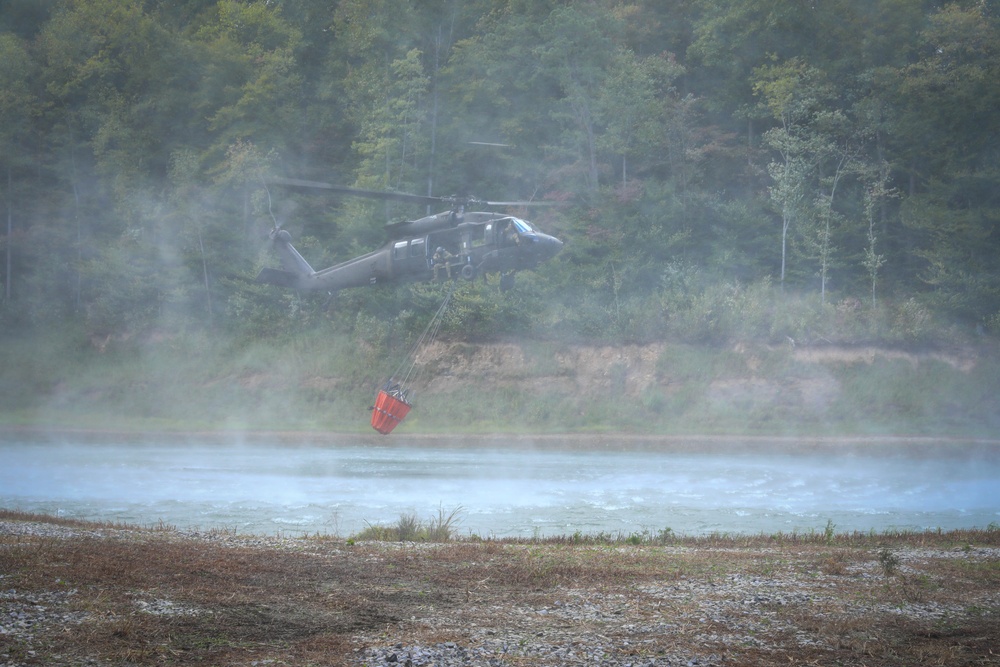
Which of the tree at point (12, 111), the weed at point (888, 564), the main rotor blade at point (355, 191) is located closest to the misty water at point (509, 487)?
the main rotor blade at point (355, 191)

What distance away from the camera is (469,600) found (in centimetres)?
1001

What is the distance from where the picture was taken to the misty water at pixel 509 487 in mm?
19594

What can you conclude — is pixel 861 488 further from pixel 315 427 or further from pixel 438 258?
pixel 315 427

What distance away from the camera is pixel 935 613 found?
9.86 metres

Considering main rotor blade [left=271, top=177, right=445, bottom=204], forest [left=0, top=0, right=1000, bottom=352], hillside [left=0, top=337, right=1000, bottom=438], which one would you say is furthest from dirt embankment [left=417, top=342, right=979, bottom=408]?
main rotor blade [left=271, top=177, right=445, bottom=204]

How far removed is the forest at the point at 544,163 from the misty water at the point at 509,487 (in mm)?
6474

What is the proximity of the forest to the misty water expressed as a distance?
647 cm

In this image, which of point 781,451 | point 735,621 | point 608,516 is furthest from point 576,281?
point 735,621

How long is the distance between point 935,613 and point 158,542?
927cm

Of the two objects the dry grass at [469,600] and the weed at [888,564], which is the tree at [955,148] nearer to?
the dry grass at [469,600]

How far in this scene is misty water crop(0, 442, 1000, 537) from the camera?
771 inches

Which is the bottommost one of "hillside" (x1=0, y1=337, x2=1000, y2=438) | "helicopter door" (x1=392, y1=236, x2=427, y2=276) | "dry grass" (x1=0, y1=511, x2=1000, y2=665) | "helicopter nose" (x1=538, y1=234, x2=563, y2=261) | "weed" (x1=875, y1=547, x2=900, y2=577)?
"dry grass" (x1=0, y1=511, x2=1000, y2=665)

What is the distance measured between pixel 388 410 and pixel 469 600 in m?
8.90

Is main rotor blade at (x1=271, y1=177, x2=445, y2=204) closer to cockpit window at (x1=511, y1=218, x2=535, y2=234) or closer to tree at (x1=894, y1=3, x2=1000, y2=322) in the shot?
→ cockpit window at (x1=511, y1=218, x2=535, y2=234)
